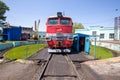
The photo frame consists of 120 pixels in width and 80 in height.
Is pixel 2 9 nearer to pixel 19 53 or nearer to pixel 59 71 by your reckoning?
pixel 19 53

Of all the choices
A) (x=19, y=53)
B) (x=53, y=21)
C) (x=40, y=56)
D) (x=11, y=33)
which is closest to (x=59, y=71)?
(x=40, y=56)

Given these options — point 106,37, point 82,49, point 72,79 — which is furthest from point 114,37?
point 72,79

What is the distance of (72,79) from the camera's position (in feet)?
29.7

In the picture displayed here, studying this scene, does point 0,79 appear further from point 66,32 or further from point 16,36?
point 16,36

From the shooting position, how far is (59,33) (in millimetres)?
19688

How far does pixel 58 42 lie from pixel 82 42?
533 centimetres

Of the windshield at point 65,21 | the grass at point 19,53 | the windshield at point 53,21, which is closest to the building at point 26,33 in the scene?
the grass at point 19,53

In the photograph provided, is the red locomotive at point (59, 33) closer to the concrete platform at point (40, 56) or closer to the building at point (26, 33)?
the concrete platform at point (40, 56)

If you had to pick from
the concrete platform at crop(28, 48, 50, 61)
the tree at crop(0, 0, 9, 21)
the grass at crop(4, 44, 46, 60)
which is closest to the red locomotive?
the concrete platform at crop(28, 48, 50, 61)

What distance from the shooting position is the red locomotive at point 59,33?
19.7 m

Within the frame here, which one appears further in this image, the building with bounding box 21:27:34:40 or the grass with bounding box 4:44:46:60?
the building with bounding box 21:27:34:40

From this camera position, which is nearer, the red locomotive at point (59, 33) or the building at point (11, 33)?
the red locomotive at point (59, 33)

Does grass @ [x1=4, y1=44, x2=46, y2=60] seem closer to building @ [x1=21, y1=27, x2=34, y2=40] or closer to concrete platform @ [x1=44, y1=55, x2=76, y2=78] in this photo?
concrete platform @ [x1=44, y1=55, x2=76, y2=78]

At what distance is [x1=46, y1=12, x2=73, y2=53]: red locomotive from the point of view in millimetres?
19672
